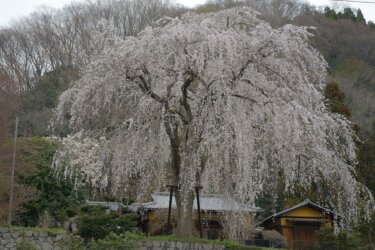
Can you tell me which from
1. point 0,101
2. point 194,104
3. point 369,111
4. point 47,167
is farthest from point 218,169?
point 369,111

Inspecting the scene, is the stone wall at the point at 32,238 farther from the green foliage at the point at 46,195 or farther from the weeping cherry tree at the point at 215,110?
the green foliage at the point at 46,195

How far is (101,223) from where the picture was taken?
1769cm

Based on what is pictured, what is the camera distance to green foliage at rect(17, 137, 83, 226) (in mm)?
19359

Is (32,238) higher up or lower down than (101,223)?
lower down

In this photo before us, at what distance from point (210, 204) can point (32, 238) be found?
7148mm

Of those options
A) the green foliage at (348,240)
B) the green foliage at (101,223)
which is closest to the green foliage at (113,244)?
the green foliage at (101,223)

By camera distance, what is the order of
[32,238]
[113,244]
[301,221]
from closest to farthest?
[113,244] < [32,238] < [301,221]

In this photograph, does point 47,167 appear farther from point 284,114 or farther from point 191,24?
point 284,114

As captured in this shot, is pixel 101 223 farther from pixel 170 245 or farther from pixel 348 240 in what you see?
pixel 348 240

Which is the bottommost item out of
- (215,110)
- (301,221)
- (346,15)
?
(301,221)

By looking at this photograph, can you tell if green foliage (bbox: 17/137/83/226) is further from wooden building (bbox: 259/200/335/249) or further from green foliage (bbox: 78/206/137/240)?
wooden building (bbox: 259/200/335/249)

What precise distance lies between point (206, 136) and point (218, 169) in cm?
94

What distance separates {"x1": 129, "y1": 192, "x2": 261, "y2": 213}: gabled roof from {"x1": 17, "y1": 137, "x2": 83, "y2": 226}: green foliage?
2465 millimetres

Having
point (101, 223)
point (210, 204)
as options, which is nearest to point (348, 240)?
point (210, 204)
